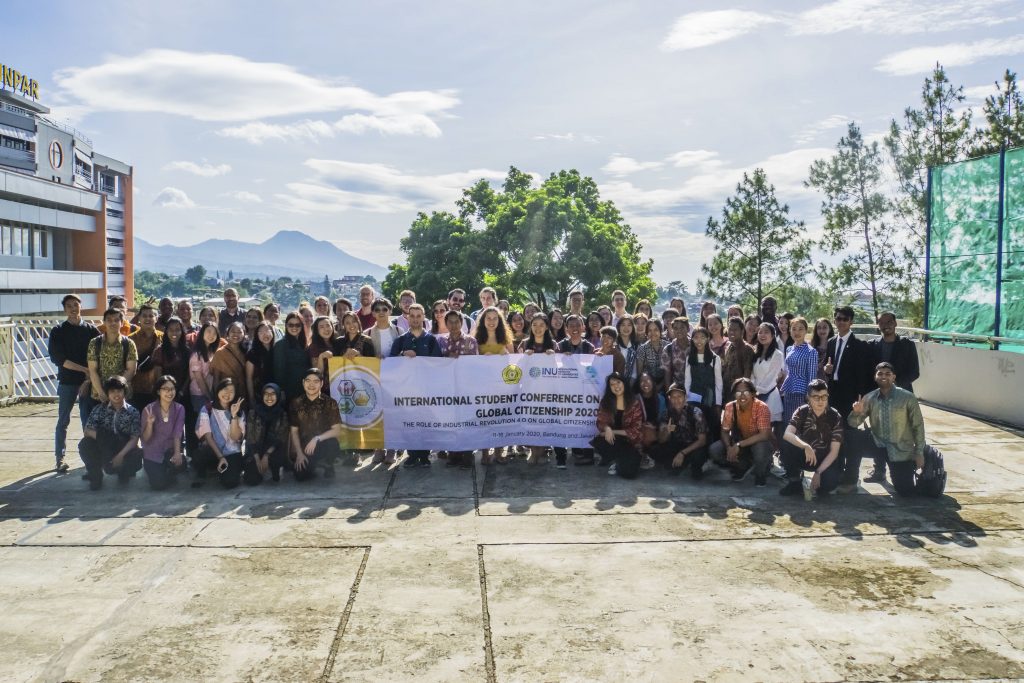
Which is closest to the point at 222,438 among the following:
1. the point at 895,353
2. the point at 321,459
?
the point at 321,459

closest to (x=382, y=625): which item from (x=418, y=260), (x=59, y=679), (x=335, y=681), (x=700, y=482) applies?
(x=335, y=681)

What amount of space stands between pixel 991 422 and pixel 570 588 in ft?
28.3

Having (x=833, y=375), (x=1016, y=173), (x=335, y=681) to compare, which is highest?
(x=1016, y=173)

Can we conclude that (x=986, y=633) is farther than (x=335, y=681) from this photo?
Yes

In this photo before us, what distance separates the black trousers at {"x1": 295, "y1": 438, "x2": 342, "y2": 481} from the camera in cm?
711

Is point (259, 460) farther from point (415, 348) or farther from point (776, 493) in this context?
point (776, 493)

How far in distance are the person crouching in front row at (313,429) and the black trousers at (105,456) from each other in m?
1.47

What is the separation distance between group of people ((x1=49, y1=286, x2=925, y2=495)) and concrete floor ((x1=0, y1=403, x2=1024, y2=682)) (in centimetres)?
32

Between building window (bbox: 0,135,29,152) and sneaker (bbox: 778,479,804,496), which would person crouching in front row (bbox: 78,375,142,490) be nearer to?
sneaker (bbox: 778,479,804,496)

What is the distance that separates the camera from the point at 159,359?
7.46 metres

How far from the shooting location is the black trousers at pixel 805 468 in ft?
21.8

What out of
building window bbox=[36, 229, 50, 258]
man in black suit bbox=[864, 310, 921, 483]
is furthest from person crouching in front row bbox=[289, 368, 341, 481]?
building window bbox=[36, 229, 50, 258]

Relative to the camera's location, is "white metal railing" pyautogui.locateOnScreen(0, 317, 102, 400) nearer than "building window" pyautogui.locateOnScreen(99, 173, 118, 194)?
Yes

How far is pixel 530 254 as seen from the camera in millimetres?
29938
